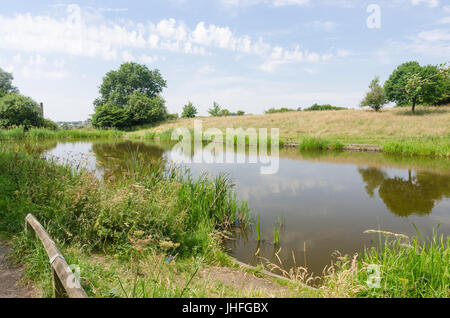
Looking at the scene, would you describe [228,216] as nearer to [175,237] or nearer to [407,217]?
[175,237]

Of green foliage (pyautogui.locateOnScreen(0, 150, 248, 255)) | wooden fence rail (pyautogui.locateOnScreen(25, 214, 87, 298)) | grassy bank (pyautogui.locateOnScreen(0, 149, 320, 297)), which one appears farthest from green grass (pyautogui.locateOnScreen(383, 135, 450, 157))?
wooden fence rail (pyautogui.locateOnScreen(25, 214, 87, 298))

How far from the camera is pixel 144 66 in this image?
61.5 m

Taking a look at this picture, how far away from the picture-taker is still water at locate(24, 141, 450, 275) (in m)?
5.03

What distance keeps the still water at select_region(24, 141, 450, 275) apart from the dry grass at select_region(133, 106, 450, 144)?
1483cm

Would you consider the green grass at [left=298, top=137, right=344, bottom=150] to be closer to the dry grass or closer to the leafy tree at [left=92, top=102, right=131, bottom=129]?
the dry grass

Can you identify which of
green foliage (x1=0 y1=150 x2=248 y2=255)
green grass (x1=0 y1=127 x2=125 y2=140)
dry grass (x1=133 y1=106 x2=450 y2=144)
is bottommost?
green foliage (x1=0 y1=150 x2=248 y2=255)

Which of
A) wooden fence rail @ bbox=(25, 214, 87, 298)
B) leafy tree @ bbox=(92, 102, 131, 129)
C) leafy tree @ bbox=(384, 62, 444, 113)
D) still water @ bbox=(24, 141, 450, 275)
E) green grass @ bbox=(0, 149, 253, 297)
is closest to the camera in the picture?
wooden fence rail @ bbox=(25, 214, 87, 298)

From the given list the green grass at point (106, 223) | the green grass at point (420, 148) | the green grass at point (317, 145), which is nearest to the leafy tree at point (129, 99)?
the green grass at point (317, 145)

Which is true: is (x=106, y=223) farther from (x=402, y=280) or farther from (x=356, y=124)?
(x=356, y=124)

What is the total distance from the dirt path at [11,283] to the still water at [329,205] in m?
2.26

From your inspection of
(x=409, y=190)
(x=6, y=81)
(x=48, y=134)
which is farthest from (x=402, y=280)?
(x=6, y=81)

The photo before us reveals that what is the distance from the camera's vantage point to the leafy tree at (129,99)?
48.3 m

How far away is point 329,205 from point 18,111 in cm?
4047
